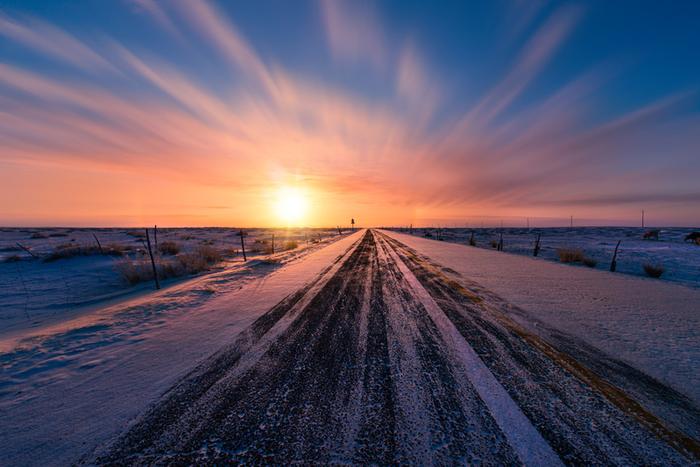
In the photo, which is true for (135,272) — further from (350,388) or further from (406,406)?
(406,406)

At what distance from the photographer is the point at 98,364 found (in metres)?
3.31

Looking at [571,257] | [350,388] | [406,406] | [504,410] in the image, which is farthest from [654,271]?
[350,388]

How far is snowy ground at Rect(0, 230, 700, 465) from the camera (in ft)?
6.23

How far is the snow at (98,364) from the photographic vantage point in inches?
83.9

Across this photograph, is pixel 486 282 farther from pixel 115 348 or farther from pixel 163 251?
pixel 163 251

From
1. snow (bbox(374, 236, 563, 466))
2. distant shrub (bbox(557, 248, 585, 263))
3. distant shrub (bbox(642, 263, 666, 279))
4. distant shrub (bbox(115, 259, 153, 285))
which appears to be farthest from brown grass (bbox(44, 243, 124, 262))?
distant shrub (bbox(642, 263, 666, 279))

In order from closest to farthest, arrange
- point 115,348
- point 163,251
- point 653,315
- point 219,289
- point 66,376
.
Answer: point 66,376
point 115,348
point 653,315
point 219,289
point 163,251

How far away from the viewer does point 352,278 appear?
820cm

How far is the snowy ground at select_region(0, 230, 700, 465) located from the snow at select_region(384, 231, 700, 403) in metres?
0.06

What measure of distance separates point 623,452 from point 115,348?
566cm

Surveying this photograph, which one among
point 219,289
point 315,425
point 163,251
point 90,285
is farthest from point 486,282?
point 163,251

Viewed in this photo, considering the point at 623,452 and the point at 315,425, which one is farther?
the point at 315,425

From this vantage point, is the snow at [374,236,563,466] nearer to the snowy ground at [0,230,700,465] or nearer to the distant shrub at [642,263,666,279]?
the snowy ground at [0,230,700,465]

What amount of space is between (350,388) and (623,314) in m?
5.71
